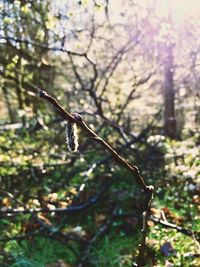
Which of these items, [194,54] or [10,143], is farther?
[194,54]

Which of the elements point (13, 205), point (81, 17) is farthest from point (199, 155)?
point (81, 17)

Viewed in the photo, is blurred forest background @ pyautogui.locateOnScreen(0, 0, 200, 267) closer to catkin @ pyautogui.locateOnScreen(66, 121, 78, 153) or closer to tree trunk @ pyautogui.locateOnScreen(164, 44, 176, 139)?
tree trunk @ pyautogui.locateOnScreen(164, 44, 176, 139)

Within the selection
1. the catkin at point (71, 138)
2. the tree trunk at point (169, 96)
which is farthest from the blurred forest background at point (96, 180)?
the catkin at point (71, 138)

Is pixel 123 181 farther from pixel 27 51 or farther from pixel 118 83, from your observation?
pixel 118 83

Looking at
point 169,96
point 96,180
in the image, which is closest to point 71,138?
point 96,180

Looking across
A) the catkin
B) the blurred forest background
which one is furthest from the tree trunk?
the catkin

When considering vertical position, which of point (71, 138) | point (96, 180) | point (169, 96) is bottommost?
point (71, 138)

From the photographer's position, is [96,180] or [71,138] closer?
[71,138]

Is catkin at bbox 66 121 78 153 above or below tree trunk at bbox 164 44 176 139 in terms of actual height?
below

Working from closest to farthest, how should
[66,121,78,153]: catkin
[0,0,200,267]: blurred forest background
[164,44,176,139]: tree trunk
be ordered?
[66,121,78,153]: catkin, [0,0,200,267]: blurred forest background, [164,44,176,139]: tree trunk

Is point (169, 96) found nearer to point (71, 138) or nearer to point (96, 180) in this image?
point (96, 180)

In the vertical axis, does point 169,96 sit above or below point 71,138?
above
